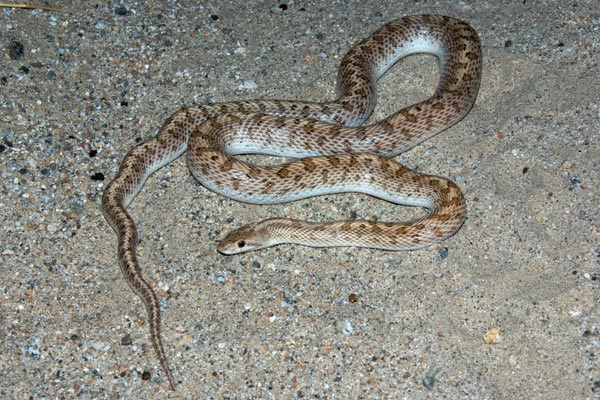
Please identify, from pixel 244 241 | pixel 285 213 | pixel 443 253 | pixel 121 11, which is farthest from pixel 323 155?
pixel 121 11

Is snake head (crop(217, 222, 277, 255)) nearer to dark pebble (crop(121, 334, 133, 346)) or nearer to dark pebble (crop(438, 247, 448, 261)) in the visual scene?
dark pebble (crop(121, 334, 133, 346))

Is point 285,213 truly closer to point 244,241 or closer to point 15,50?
point 244,241

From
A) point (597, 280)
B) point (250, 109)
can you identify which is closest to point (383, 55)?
point (250, 109)

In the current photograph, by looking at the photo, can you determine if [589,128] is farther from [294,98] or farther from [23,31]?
[23,31]

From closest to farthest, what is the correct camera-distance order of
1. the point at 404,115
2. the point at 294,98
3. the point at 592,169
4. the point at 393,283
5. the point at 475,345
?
1. the point at 475,345
2. the point at 393,283
3. the point at 592,169
4. the point at 404,115
5. the point at 294,98

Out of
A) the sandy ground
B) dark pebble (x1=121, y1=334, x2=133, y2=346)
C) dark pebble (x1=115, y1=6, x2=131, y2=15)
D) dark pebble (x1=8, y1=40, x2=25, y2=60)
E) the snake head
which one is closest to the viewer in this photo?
the sandy ground

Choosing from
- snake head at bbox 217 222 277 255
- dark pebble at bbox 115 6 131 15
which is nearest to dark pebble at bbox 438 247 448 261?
snake head at bbox 217 222 277 255
